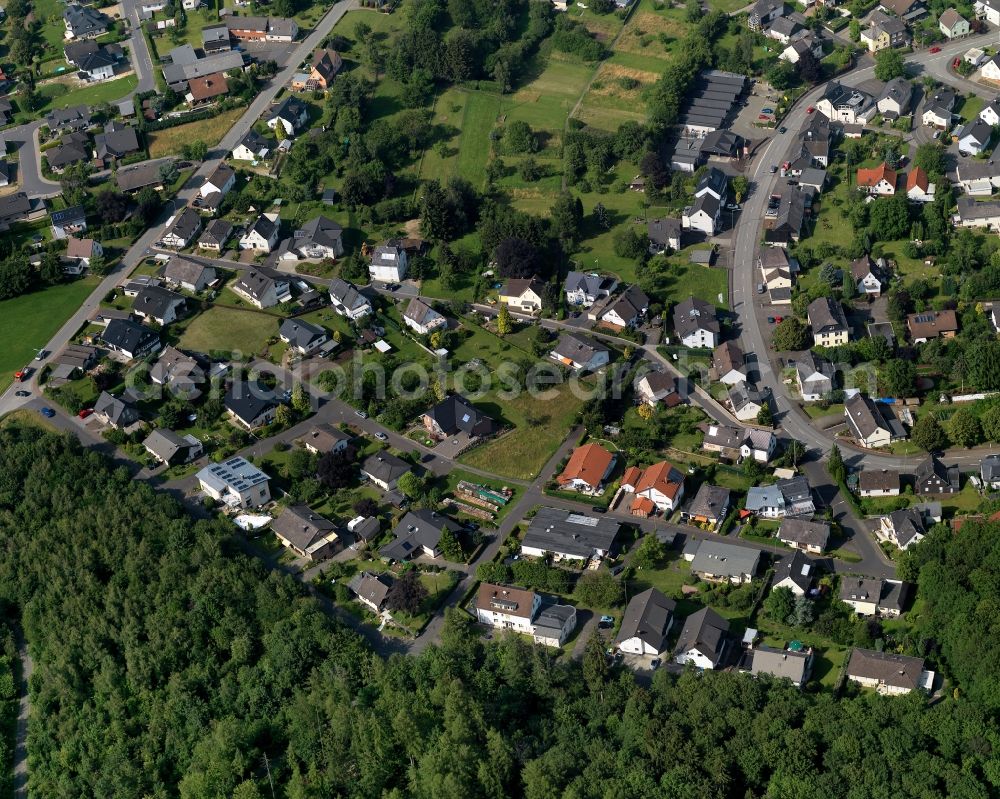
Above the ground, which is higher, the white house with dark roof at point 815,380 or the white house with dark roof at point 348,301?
the white house with dark roof at point 815,380

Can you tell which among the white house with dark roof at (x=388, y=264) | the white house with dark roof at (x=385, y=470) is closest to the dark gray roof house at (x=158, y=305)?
the white house with dark roof at (x=388, y=264)

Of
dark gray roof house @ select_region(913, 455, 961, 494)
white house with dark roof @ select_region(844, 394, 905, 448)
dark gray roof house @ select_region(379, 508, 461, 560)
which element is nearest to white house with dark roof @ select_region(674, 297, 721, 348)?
white house with dark roof @ select_region(844, 394, 905, 448)

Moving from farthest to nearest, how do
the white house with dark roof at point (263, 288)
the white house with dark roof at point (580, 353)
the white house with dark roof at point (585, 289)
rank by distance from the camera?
the white house with dark roof at point (263, 288)
the white house with dark roof at point (585, 289)
the white house with dark roof at point (580, 353)

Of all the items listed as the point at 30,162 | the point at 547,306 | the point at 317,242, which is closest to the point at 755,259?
the point at 547,306

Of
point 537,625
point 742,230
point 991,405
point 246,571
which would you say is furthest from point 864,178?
point 246,571

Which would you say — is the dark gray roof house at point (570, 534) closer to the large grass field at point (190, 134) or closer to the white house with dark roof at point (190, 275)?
the white house with dark roof at point (190, 275)

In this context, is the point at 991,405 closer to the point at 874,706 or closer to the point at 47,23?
the point at 874,706

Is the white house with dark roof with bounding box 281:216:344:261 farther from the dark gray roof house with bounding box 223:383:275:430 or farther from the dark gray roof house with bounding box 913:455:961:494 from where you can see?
the dark gray roof house with bounding box 913:455:961:494
